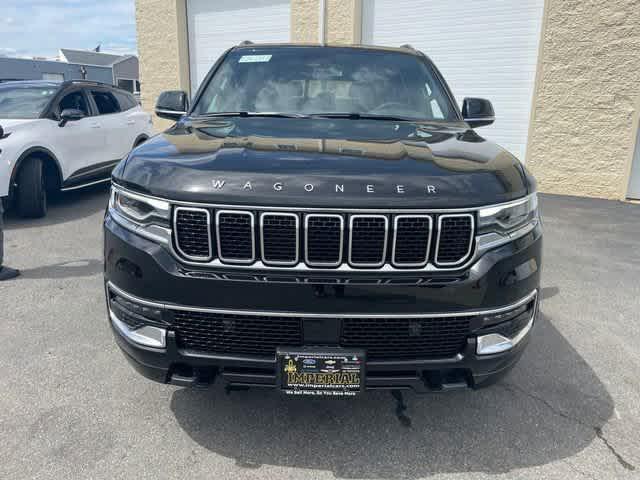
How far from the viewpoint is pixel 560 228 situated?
6996 millimetres

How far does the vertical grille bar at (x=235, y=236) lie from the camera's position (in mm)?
1941

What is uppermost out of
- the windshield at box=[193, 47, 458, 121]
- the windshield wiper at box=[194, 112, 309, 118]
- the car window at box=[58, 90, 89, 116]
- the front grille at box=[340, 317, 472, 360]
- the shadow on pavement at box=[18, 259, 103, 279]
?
the windshield at box=[193, 47, 458, 121]

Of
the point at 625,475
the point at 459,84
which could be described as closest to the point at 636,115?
the point at 459,84

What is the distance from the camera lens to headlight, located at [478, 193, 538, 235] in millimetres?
2039

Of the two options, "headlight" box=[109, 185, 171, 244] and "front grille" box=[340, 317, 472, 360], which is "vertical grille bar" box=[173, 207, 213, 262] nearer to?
"headlight" box=[109, 185, 171, 244]

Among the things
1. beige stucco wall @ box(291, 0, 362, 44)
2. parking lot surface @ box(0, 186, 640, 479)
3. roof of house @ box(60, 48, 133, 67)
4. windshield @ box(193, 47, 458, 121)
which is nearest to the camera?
parking lot surface @ box(0, 186, 640, 479)

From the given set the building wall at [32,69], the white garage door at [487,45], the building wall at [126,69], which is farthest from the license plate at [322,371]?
the building wall at [126,69]

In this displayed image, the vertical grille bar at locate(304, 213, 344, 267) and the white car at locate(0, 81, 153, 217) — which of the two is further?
the white car at locate(0, 81, 153, 217)

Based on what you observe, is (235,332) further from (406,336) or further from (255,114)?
(255,114)

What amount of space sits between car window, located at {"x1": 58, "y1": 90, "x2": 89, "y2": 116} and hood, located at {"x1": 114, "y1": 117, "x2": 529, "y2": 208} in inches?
221

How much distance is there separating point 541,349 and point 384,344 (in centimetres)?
186

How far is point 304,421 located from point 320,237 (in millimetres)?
1135

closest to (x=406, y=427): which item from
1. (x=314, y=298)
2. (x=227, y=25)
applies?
(x=314, y=298)

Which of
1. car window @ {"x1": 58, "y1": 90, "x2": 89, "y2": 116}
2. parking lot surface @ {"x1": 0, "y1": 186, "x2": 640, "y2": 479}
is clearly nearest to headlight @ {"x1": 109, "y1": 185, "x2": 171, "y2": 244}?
parking lot surface @ {"x1": 0, "y1": 186, "x2": 640, "y2": 479}
